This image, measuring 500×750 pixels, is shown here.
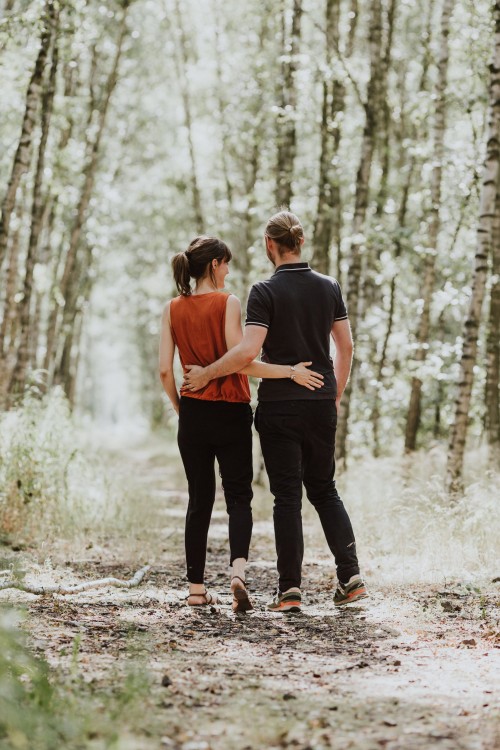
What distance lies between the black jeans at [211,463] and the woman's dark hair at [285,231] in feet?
3.62

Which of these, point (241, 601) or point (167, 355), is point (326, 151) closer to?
point (167, 355)

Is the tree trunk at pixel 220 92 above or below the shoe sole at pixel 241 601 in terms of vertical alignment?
above

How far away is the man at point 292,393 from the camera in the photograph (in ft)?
18.7

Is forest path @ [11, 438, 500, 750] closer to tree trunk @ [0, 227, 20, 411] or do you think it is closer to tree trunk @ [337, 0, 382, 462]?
tree trunk @ [0, 227, 20, 411]

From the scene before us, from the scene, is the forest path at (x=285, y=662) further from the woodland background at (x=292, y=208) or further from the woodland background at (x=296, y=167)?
the woodland background at (x=296, y=167)

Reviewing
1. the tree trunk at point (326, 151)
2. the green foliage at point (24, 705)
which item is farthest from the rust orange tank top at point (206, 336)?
the tree trunk at point (326, 151)

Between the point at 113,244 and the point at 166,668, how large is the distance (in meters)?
25.9

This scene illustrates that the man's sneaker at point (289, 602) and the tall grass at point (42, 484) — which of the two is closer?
the man's sneaker at point (289, 602)

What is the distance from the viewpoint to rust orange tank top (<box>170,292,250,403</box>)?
579 cm

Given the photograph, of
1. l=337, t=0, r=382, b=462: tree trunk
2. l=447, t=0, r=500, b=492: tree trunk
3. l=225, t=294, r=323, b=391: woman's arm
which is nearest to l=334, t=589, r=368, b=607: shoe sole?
l=225, t=294, r=323, b=391: woman's arm

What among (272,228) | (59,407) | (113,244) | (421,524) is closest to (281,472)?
(272,228)

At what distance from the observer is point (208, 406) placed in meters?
5.82

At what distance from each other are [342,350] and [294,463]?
867mm

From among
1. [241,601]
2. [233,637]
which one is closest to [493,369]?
[241,601]
